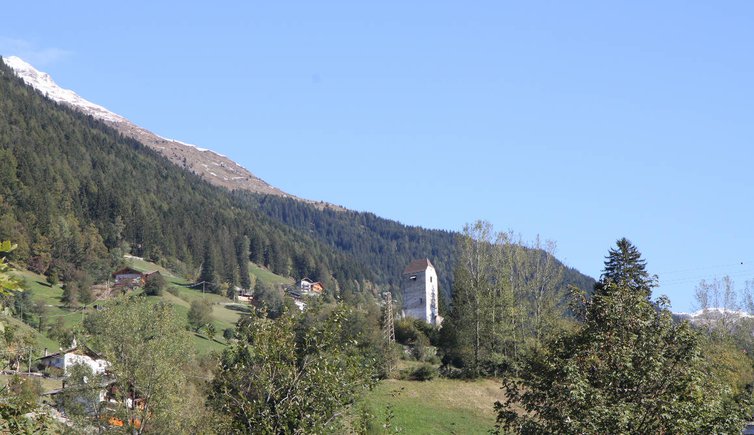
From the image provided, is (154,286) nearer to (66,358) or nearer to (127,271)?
(127,271)

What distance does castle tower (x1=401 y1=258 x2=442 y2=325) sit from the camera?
138 m

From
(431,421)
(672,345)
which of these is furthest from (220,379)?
(431,421)

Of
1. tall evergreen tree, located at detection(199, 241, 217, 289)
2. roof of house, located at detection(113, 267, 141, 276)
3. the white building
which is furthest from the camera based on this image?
tall evergreen tree, located at detection(199, 241, 217, 289)

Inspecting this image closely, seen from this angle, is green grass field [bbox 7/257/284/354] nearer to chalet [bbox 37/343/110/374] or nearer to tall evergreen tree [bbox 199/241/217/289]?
tall evergreen tree [bbox 199/241/217/289]

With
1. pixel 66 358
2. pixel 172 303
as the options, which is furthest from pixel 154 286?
pixel 66 358

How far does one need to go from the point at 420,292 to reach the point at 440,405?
75252 millimetres

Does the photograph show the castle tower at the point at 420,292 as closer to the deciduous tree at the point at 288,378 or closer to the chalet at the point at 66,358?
the chalet at the point at 66,358

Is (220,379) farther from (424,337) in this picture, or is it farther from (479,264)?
(424,337)

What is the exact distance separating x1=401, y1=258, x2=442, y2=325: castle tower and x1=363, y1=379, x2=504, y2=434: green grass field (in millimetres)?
62417

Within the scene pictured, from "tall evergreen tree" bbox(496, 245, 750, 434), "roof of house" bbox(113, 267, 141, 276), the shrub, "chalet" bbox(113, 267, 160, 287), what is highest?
"roof of house" bbox(113, 267, 141, 276)

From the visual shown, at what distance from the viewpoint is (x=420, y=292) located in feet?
465

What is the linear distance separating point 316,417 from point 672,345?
9446 millimetres

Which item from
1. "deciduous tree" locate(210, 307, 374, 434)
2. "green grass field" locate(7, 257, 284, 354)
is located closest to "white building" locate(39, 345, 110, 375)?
"green grass field" locate(7, 257, 284, 354)

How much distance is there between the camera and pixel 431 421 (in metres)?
61.7
